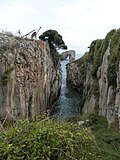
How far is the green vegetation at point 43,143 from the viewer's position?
5.20 metres

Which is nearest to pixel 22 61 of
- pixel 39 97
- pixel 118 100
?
pixel 39 97

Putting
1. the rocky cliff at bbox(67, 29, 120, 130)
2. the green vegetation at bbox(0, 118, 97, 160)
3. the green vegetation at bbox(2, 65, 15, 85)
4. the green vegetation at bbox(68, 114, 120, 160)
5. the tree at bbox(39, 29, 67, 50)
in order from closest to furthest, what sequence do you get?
the green vegetation at bbox(0, 118, 97, 160)
the green vegetation at bbox(68, 114, 120, 160)
the rocky cliff at bbox(67, 29, 120, 130)
the green vegetation at bbox(2, 65, 15, 85)
the tree at bbox(39, 29, 67, 50)

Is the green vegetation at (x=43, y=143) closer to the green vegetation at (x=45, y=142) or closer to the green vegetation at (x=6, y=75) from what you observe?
the green vegetation at (x=45, y=142)

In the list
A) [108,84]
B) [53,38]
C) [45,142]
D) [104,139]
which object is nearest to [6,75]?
[108,84]

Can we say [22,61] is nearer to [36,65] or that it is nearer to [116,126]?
[36,65]

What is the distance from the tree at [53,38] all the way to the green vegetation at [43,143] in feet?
81.0

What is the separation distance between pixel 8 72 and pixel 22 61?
5.53 feet

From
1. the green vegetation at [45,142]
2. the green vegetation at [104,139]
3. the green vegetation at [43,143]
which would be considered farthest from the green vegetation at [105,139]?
the green vegetation at [43,143]

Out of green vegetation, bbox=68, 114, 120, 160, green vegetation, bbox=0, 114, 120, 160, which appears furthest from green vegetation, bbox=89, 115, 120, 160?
green vegetation, bbox=0, 114, 120, 160

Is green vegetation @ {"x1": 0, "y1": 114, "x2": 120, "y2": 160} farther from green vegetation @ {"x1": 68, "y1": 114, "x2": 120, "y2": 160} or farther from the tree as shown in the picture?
the tree

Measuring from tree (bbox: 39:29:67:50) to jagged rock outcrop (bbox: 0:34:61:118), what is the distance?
7201 mm

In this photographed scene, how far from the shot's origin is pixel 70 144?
5.46 metres

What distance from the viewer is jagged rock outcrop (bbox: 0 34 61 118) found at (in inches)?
695

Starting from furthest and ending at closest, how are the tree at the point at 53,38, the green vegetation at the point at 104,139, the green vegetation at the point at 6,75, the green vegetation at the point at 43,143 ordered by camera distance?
the tree at the point at 53,38 → the green vegetation at the point at 6,75 → the green vegetation at the point at 104,139 → the green vegetation at the point at 43,143
